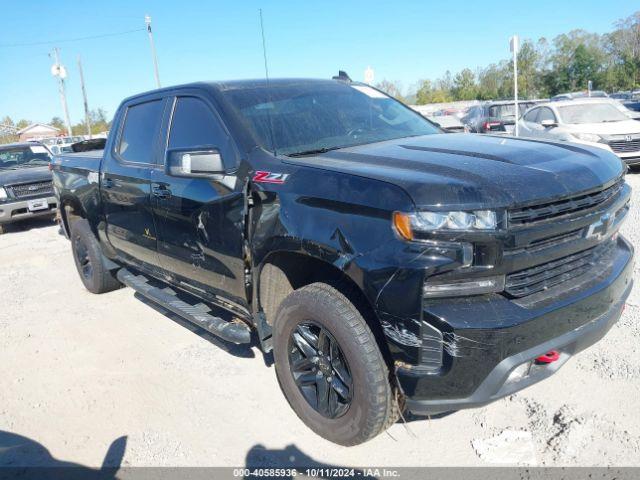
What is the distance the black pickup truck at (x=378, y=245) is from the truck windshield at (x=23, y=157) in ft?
29.5

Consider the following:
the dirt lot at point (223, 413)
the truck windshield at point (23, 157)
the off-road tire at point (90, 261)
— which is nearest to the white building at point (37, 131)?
the truck windshield at point (23, 157)

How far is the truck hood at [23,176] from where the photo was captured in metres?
9.89

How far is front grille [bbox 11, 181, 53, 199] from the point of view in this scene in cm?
991

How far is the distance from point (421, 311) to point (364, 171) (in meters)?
0.72

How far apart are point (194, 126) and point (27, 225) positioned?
31.1 feet

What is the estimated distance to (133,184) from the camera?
13.6ft

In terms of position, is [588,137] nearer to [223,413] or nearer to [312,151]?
[312,151]

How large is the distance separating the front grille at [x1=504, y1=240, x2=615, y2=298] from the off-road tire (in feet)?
14.3

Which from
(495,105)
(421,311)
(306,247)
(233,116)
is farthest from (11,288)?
(495,105)

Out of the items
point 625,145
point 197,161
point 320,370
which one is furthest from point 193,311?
point 625,145

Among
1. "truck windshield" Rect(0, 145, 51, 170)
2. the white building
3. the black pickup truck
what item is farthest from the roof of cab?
the white building

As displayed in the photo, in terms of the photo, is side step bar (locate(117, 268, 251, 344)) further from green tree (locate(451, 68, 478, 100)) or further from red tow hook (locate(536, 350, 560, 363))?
green tree (locate(451, 68, 478, 100))

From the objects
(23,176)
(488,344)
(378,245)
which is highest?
(23,176)

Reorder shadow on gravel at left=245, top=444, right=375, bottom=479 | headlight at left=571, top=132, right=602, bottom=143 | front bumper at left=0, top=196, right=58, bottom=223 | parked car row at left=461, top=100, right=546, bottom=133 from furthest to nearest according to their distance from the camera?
parked car row at left=461, top=100, right=546, bottom=133 → headlight at left=571, top=132, right=602, bottom=143 → front bumper at left=0, top=196, right=58, bottom=223 → shadow on gravel at left=245, top=444, right=375, bottom=479
